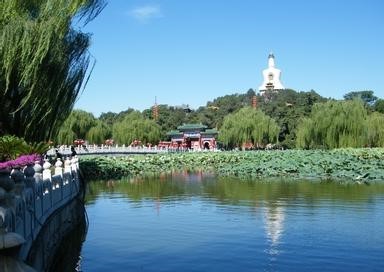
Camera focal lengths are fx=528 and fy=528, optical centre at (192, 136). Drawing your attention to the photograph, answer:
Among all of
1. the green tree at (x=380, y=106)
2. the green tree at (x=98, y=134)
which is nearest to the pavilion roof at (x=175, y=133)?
the green tree at (x=98, y=134)

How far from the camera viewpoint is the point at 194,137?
7875cm

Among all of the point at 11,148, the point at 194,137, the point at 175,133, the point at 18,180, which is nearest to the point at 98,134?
the point at 175,133

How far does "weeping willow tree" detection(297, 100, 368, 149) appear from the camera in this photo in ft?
145

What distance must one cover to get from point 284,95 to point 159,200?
65.2 metres

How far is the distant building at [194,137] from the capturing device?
77.6 metres

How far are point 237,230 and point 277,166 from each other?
22.6m

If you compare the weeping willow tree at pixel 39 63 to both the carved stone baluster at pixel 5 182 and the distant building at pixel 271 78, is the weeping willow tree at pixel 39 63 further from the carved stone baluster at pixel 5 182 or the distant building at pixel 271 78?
the distant building at pixel 271 78

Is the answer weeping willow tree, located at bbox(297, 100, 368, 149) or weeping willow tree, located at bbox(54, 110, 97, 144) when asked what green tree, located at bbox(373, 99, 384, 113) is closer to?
weeping willow tree, located at bbox(297, 100, 368, 149)

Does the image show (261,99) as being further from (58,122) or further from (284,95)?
(58,122)

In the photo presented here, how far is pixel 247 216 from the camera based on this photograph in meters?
16.8

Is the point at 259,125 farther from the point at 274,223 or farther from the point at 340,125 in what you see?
the point at 274,223

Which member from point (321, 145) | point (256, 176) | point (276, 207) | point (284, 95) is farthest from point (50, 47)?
point (284, 95)

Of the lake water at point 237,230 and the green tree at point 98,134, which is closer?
the lake water at point 237,230

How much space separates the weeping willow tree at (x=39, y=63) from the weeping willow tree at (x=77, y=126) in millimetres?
36413
